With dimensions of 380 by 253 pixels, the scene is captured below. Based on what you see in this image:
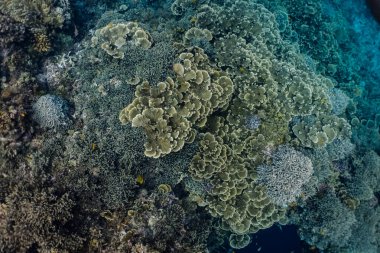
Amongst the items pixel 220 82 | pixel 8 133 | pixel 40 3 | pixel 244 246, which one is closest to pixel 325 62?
pixel 220 82

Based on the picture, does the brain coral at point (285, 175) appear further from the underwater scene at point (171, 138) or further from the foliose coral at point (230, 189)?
the foliose coral at point (230, 189)

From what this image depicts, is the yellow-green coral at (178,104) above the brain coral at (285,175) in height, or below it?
above

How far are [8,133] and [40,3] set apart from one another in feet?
8.58

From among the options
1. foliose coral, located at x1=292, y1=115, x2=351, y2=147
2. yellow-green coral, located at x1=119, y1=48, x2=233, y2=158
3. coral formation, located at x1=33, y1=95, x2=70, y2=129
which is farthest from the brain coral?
coral formation, located at x1=33, y1=95, x2=70, y2=129

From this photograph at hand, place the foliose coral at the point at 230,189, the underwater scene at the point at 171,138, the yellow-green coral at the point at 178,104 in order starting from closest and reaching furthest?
1. the underwater scene at the point at 171,138
2. the yellow-green coral at the point at 178,104
3. the foliose coral at the point at 230,189

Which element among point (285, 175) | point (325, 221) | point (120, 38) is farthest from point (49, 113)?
point (325, 221)

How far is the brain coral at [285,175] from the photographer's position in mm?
5965

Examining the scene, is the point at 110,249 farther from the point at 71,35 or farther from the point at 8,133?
the point at 71,35

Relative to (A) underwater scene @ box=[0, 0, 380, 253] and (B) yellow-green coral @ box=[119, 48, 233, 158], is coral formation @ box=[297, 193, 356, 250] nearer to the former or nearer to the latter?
(A) underwater scene @ box=[0, 0, 380, 253]

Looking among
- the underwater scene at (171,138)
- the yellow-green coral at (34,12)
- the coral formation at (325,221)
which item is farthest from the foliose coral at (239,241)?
the yellow-green coral at (34,12)

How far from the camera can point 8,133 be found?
5215mm

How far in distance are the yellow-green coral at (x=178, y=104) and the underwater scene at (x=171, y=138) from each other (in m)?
0.02

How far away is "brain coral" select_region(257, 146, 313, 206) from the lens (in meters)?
5.96

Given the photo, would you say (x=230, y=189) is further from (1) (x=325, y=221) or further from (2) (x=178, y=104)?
(1) (x=325, y=221)
